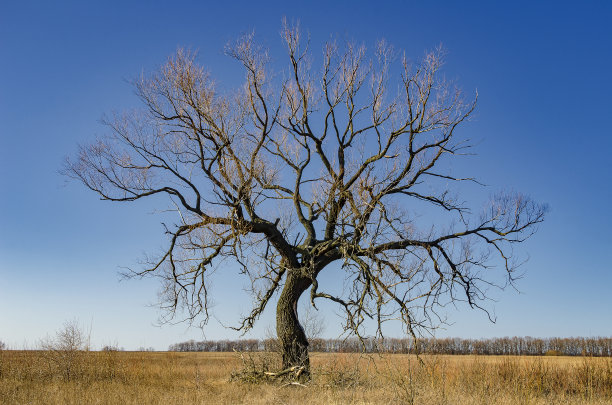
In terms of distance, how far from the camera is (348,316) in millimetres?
11945

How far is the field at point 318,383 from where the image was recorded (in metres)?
10.1

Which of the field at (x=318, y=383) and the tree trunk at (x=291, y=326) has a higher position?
the tree trunk at (x=291, y=326)

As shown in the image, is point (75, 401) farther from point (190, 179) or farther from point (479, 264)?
point (479, 264)

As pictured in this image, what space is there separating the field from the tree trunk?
52 centimetres

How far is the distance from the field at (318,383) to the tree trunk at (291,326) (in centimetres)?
52

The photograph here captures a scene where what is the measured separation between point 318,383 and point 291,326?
5.57ft

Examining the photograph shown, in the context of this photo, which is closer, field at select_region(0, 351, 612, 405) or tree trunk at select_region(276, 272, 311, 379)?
field at select_region(0, 351, 612, 405)

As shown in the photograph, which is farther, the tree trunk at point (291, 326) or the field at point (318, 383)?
the tree trunk at point (291, 326)

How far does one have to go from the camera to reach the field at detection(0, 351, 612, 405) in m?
10.1

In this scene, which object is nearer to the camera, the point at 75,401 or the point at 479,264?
the point at 75,401

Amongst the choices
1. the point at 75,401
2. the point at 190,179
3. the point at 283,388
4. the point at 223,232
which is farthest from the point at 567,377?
the point at 75,401

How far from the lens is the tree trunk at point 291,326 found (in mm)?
12648

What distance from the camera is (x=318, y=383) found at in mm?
11820

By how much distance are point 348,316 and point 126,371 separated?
28.1ft
